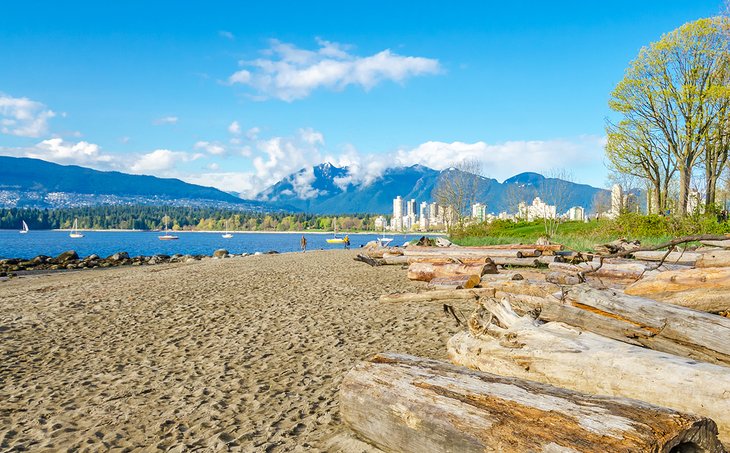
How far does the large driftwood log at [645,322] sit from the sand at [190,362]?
2.43 meters

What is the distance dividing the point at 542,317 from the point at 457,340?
1.20 m

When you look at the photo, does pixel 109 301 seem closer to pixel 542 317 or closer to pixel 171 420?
pixel 171 420

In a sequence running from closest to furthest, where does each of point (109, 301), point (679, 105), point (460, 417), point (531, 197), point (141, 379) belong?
point (460, 417) → point (141, 379) → point (109, 301) → point (679, 105) → point (531, 197)

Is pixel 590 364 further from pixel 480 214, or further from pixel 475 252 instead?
pixel 480 214

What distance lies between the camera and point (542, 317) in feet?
21.2

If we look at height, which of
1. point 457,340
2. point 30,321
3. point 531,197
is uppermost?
point 531,197

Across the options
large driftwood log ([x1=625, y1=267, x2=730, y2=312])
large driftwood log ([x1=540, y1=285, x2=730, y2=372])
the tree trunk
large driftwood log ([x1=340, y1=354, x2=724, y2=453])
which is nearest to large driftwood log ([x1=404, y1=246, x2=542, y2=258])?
the tree trunk

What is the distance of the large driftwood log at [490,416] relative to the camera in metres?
3.18

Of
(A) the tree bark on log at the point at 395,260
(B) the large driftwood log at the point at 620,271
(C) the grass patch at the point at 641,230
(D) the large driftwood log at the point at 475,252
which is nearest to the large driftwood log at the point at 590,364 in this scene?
(B) the large driftwood log at the point at 620,271

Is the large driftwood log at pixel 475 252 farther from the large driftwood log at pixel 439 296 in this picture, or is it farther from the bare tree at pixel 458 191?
the bare tree at pixel 458 191

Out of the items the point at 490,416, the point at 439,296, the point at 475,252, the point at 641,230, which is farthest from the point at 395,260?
the point at 490,416

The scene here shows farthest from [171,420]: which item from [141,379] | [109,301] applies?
[109,301]

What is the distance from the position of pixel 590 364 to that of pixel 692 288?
481 centimetres

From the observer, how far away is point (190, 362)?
8320 millimetres
